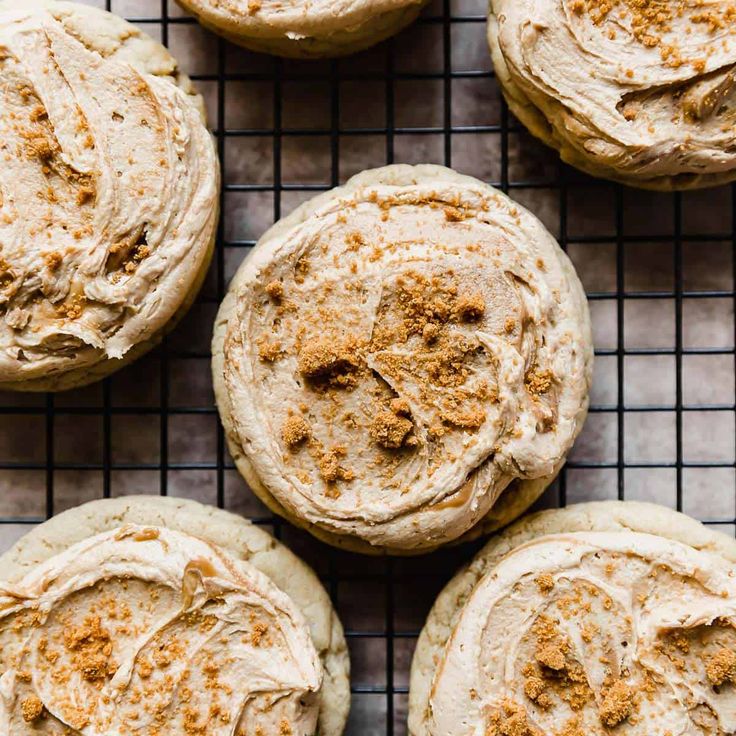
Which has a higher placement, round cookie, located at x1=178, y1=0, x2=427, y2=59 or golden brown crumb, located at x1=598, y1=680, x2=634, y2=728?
round cookie, located at x1=178, y1=0, x2=427, y2=59

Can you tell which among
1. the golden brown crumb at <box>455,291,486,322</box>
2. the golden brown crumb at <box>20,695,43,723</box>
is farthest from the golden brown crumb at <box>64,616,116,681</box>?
the golden brown crumb at <box>455,291,486,322</box>

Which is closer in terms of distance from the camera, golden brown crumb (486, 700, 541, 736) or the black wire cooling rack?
golden brown crumb (486, 700, 541, 736)

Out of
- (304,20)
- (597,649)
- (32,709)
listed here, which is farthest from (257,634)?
(304,20)

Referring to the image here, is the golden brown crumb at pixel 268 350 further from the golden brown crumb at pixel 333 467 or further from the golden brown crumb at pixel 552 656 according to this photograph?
the golden brown crumb at pixel 552 656

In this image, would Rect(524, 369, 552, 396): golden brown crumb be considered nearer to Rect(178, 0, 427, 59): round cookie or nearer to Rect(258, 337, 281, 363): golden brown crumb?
Rect(258, 337, 281, 363): golden brown crumb


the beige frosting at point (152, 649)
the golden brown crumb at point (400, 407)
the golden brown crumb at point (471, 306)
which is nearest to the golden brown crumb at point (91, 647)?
the beige frosting at point (152, 649)

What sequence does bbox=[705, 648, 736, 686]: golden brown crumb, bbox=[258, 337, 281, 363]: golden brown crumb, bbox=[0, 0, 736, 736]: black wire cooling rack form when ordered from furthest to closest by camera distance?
bbox=[0, 0, 736, 736]: black wire cooling rack, bbox=[258, 337, 281, 363]: golden brown crumb, bbox=[705, 648, 736, 686]: golden brown crumb

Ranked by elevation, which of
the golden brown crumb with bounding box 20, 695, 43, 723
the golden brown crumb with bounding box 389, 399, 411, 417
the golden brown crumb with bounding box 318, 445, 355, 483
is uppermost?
the golden brown crumb with bounding box 389, 399, 411, 417

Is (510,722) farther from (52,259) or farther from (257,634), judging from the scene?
(52,259)
